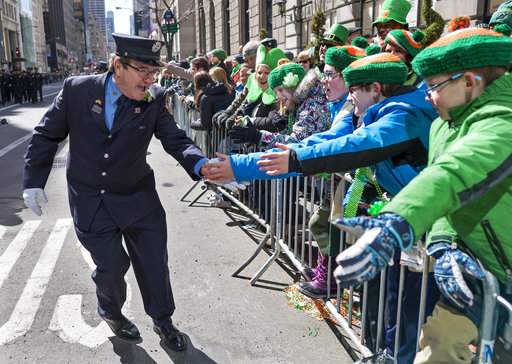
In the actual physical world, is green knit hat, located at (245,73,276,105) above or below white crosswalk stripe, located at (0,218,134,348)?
above

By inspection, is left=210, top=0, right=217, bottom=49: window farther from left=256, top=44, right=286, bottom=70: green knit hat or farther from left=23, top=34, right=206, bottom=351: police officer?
left=23, top=34, right=206, bottom=351: police officer

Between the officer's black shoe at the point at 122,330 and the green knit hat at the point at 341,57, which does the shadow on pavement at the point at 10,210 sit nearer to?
the officer's black shoe at the point at 122,330

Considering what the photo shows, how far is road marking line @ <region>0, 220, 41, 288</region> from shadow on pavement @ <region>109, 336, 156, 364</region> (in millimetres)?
1683

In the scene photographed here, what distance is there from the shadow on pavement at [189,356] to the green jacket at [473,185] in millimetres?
1955

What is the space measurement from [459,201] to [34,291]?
397cm

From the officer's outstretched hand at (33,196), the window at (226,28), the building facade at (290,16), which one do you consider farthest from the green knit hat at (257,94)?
the window at (226,28)

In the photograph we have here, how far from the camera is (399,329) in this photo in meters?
2.88

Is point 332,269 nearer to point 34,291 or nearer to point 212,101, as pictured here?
point 34,291

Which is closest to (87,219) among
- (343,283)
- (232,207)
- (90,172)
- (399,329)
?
(90,172)

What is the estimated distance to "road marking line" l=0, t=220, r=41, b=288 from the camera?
4992 mm

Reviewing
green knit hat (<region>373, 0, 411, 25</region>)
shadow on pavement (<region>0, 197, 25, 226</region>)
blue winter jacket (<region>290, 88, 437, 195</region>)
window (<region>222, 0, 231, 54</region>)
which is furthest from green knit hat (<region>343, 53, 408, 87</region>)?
window (<region>222, 0, 231, 54</region>)

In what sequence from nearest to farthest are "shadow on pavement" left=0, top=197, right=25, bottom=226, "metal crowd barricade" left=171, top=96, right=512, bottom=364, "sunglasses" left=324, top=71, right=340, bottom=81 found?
"metal crowd barricade" left=171, top=96, right=512, bottom=364 < "sunglasses" left=324, top=71, right=340, bottom=81 < "shadow on pavement" left=0, top=197, right=25, bottom=226

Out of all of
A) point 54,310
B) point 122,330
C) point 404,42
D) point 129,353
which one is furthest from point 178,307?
point 404,42

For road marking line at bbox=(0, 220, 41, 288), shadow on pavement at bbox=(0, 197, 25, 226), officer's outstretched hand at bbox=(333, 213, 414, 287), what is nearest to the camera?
officer's outstretched hand at bbox=(333, 213, 414, 287)
